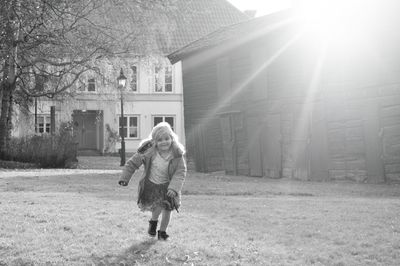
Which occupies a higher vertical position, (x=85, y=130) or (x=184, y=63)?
(x=184, y=63)

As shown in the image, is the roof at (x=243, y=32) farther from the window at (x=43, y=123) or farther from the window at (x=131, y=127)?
the window at (x=43, y=123)

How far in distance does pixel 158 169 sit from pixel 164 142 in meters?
0.34

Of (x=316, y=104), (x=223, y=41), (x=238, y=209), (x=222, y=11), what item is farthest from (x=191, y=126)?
(x=222, y=11)

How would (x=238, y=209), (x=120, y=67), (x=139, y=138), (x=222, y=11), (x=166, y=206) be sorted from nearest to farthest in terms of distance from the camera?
1. (x=166, y=206)
2. (x=238, y=209)
3. (x=120, y=67)
4. (x=139, y=138)
5. (x=222, y=11)

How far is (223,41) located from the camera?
1967 centimetres

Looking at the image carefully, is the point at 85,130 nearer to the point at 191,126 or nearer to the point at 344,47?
the point at 191,126

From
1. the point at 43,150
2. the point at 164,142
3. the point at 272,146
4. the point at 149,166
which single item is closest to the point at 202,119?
the point at 272,146

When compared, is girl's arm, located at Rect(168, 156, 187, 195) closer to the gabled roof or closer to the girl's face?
the girl's face

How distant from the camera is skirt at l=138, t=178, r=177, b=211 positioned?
20.0 ft

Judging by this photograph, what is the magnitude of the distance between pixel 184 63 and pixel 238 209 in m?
14.1

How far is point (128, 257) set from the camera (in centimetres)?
522

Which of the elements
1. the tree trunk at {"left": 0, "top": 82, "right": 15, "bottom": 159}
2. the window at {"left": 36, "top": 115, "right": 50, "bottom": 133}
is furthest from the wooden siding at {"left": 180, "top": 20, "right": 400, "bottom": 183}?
the window at {"left": 36, "top": 115, "right": 50, "bottom": 133}

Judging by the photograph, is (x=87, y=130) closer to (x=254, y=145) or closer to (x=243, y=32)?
(x=243, y=32)

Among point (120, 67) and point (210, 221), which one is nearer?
point (210, 221)
